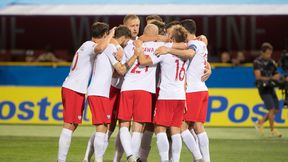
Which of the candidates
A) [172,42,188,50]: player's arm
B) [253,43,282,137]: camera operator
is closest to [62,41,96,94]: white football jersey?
[172,42,188,50]: player's arm

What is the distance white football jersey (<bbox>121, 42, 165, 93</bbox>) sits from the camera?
15.4 meters

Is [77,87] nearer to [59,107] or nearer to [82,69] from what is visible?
[82,69]

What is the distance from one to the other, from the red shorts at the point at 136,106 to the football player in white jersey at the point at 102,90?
0.94 ft

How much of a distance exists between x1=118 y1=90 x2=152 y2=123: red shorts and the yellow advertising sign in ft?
32.8

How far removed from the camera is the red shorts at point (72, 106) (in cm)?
1574

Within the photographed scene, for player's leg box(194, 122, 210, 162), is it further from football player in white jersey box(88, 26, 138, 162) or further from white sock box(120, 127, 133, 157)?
football player in white jersey box(88, 26, 138, 162)

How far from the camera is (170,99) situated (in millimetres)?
15195

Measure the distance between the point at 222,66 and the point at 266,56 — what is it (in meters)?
4.41

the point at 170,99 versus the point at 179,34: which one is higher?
the point at 179,34

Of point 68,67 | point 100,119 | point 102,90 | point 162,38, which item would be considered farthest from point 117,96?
point 68,67

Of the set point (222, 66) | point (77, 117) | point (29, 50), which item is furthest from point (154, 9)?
point (77, 117)

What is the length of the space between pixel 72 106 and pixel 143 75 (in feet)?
4.21

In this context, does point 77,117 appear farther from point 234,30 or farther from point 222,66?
A: point 234,30

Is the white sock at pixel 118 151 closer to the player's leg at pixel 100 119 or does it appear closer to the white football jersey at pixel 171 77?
the player's leg at pixel 100 119
